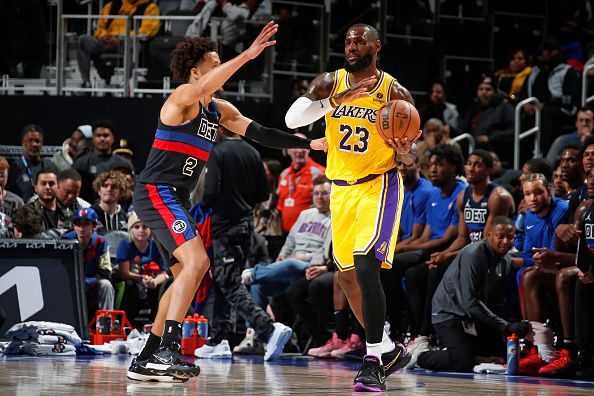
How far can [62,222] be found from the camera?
40.2 feet

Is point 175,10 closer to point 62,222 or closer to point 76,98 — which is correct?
point 76,98

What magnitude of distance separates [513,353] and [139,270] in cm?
448

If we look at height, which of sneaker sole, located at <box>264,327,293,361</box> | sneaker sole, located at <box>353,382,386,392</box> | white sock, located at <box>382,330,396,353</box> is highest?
white sock, located at <box>382,330,396,353</box>

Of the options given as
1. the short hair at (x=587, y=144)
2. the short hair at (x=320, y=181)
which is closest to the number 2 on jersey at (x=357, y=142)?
the short hair at (x=587, y=144)

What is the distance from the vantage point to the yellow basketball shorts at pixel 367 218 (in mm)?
7469

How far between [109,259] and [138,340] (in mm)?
1262

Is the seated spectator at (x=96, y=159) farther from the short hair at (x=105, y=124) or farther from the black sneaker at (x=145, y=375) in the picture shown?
the black sneaker at (x=145, y=375)

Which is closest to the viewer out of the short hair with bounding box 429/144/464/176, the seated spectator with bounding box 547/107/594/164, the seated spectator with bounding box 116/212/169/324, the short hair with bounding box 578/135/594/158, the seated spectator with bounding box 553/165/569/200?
the short hair with bounding box 578/135/594/158

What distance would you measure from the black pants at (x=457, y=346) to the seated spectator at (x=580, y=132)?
10.5 feet

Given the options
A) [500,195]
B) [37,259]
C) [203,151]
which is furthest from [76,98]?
[203,151]

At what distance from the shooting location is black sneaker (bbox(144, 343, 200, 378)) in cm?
728

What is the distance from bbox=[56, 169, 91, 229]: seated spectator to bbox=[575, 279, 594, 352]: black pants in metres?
5.68

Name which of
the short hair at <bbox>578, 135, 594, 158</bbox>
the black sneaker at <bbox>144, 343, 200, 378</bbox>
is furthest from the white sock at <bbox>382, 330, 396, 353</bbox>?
the short hair at <bbox>578, 135, 594, 158</bbox>

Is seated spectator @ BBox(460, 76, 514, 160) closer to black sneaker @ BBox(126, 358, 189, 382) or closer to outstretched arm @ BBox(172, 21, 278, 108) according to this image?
outstretched arm @ BBox(172, 21, 278, 108)
